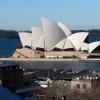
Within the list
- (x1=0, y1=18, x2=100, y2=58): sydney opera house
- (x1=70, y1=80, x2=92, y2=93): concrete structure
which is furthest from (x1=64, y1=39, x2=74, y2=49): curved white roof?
(x1=70, y1=80, x2=92, y2=93): concrete structure

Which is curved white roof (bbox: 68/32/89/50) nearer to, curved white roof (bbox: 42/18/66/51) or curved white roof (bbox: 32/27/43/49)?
curved white roof (bbox: 42/18/66/51)

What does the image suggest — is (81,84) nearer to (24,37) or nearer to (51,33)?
(51,33)

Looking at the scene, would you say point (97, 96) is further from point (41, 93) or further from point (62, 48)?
point (62, 48)

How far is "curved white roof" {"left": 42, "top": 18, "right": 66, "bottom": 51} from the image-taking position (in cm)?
5216

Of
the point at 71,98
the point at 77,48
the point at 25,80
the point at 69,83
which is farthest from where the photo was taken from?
the point at 77,48

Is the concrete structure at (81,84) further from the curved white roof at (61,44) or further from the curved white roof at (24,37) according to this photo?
the curved white roof at (24,37)

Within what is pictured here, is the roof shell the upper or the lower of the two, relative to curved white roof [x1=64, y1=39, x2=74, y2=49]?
upper

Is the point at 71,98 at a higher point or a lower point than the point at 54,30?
lower

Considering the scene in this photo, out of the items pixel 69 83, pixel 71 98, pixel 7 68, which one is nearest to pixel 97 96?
pixel 71 98

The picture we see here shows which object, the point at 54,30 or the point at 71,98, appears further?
the point at 54,30

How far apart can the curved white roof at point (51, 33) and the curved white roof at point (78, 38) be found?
3.80ft

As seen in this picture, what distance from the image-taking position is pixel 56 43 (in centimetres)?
5612

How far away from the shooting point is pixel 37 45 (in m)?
57.2

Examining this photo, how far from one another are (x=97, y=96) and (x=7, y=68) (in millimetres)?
3887
